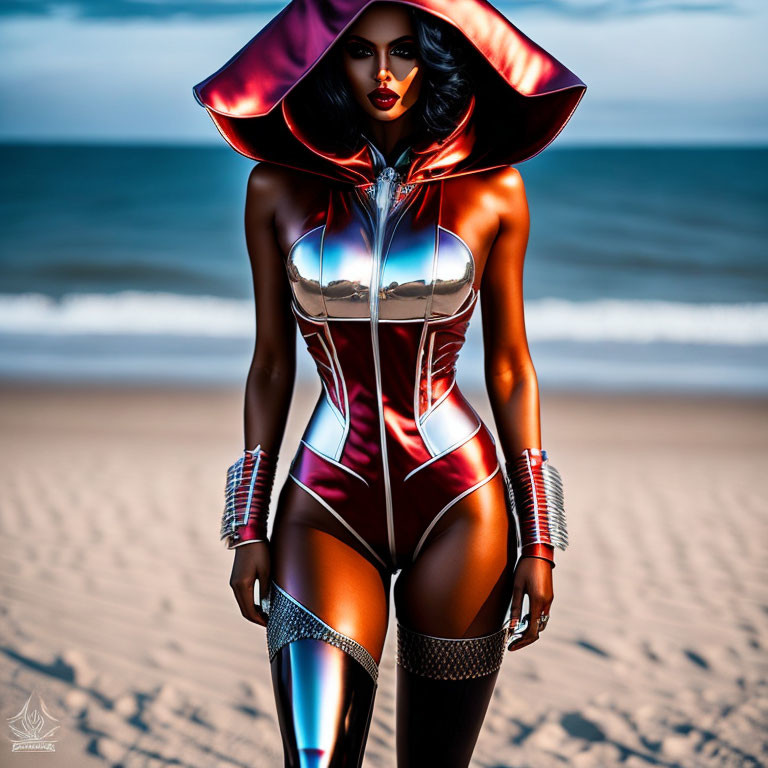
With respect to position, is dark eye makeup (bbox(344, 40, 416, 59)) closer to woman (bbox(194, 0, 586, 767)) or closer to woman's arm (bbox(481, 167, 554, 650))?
woman (bbox(194, 0, 586, 767))

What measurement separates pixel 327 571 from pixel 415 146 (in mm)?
922

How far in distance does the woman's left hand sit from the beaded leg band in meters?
0.02

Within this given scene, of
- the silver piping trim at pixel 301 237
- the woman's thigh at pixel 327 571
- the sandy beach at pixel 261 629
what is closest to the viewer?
the woman's thigh at pixel 327 571

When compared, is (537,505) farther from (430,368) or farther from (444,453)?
(430,368)

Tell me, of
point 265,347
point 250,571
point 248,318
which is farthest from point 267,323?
point 248,318

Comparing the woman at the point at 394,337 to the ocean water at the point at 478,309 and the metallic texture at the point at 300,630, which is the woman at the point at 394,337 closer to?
the metallic texture at the point at 300,630

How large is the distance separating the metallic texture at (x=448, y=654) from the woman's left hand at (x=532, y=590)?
2.3 inches

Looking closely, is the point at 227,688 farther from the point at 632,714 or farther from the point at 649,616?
the point at 649,616

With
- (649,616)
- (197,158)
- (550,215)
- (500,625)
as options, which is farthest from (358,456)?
(197,158)

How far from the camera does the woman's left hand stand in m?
2.12

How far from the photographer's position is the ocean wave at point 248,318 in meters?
11.7

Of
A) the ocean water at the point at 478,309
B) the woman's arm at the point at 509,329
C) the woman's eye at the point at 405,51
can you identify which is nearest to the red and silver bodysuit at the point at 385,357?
the woman's arm at the point at 509,329

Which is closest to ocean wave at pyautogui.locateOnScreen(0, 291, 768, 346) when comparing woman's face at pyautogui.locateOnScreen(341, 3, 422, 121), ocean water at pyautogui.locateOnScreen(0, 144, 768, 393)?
ocean water at pyautogui.locateOnScreen(0, 144, 768, 393)

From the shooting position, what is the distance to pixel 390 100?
2064 millimetres
